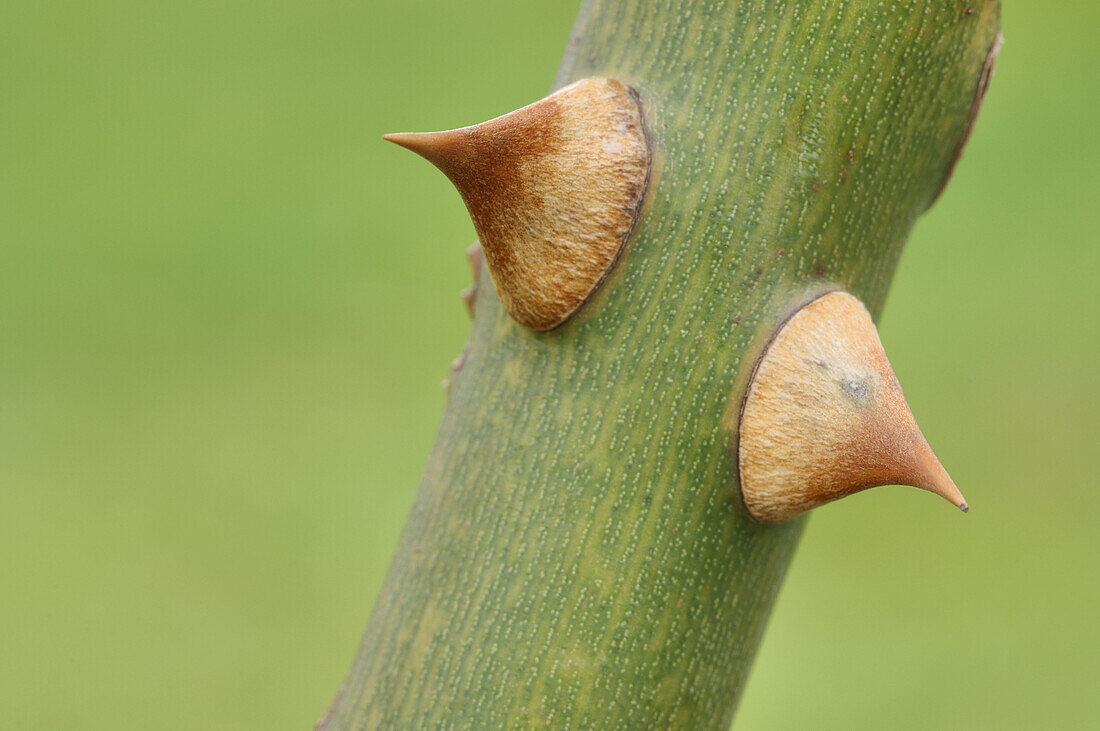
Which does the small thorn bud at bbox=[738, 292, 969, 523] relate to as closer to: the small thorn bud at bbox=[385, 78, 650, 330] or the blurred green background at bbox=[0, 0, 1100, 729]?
the small thorn bud at bbox=[385, 78, 650, 330]

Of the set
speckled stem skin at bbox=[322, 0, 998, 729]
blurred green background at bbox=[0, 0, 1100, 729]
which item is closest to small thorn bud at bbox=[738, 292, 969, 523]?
speckled stem skin at bbox=[322, 0, 998, 729]

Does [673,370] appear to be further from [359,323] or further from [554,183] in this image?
[359,323]

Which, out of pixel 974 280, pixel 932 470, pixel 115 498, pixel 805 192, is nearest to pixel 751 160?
pixel 805 192

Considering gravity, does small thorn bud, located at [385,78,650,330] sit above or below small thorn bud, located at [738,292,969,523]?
above

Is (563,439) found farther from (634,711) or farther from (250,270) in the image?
(250,270)

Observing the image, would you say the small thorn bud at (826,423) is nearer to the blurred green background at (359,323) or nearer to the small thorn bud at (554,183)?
the small thorn bud at (554,183)

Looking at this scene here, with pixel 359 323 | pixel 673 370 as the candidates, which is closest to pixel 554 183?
pixel 673 370

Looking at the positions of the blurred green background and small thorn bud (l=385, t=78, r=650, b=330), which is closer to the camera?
small thorn bud (l=385, t=78, r=650, b=330)

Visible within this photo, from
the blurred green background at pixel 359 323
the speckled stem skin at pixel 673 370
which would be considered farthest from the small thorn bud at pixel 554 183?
the blurred green background at pixel 359 323
